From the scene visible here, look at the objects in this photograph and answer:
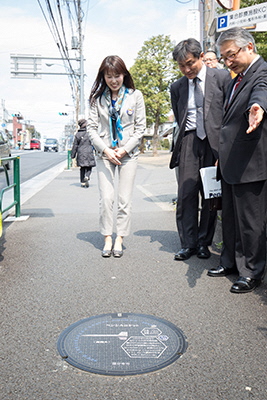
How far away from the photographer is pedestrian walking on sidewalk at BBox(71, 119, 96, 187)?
1039 cm

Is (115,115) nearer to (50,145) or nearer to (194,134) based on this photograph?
(194,134)

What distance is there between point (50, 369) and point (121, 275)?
1.49 metres

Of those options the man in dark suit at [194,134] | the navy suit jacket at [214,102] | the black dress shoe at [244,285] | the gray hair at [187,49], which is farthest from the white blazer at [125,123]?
the black dress shoe at [244,285]

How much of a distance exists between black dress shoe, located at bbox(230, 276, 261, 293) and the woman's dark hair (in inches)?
83.8

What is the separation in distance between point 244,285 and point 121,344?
3.85 ft

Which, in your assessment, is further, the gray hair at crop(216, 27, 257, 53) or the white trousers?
the white trousers

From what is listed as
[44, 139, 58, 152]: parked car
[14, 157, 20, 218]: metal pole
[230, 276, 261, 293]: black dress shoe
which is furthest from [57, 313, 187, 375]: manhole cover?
[44, 139, 58, 152]: parked car

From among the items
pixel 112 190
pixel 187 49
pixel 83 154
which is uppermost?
pixel 187 49

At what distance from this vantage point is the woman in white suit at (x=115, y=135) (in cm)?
391

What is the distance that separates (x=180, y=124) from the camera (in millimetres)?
3795

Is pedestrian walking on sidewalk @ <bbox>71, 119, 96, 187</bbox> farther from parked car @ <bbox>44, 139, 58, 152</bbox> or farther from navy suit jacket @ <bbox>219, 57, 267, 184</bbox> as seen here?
parked car @ <bbox>44, 139, 58, 152</bbox>

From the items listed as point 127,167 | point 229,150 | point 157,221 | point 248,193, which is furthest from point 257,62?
point 157,221

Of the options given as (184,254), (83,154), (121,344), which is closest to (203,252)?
(184,254)

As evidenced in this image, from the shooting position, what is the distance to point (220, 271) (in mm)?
3434
